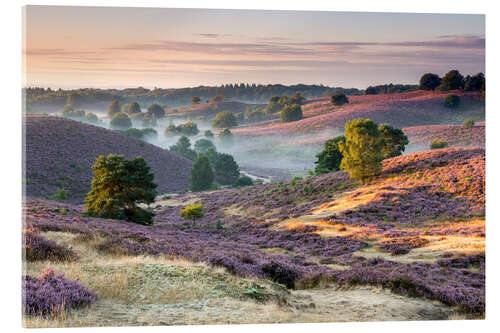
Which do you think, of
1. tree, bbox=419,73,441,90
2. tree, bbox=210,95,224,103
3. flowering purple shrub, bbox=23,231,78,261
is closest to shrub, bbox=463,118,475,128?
tree, bbox=419,73,441,90

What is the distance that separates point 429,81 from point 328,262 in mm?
9145

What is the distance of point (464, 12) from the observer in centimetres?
1434

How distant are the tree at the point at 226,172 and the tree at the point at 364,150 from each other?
943 inches

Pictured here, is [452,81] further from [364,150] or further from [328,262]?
[364,150]

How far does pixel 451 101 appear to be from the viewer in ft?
64.1

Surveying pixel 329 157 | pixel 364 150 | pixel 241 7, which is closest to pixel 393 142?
pixel 364 150

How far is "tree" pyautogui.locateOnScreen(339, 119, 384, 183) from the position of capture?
29.9 metres

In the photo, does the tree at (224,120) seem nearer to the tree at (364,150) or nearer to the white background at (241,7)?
the tree at (364,150)

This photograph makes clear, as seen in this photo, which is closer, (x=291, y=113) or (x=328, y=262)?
(x=328, y=262)

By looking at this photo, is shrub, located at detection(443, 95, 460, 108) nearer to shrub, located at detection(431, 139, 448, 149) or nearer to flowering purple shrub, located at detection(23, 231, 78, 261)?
shrub, located at detection(431, 139, 448, 149)

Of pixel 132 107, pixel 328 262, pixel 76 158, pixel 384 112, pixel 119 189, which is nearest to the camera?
pixel 328 262

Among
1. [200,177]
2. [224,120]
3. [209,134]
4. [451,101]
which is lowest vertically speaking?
[200,177]

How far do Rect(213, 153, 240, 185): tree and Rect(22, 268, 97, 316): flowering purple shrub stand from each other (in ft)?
142
